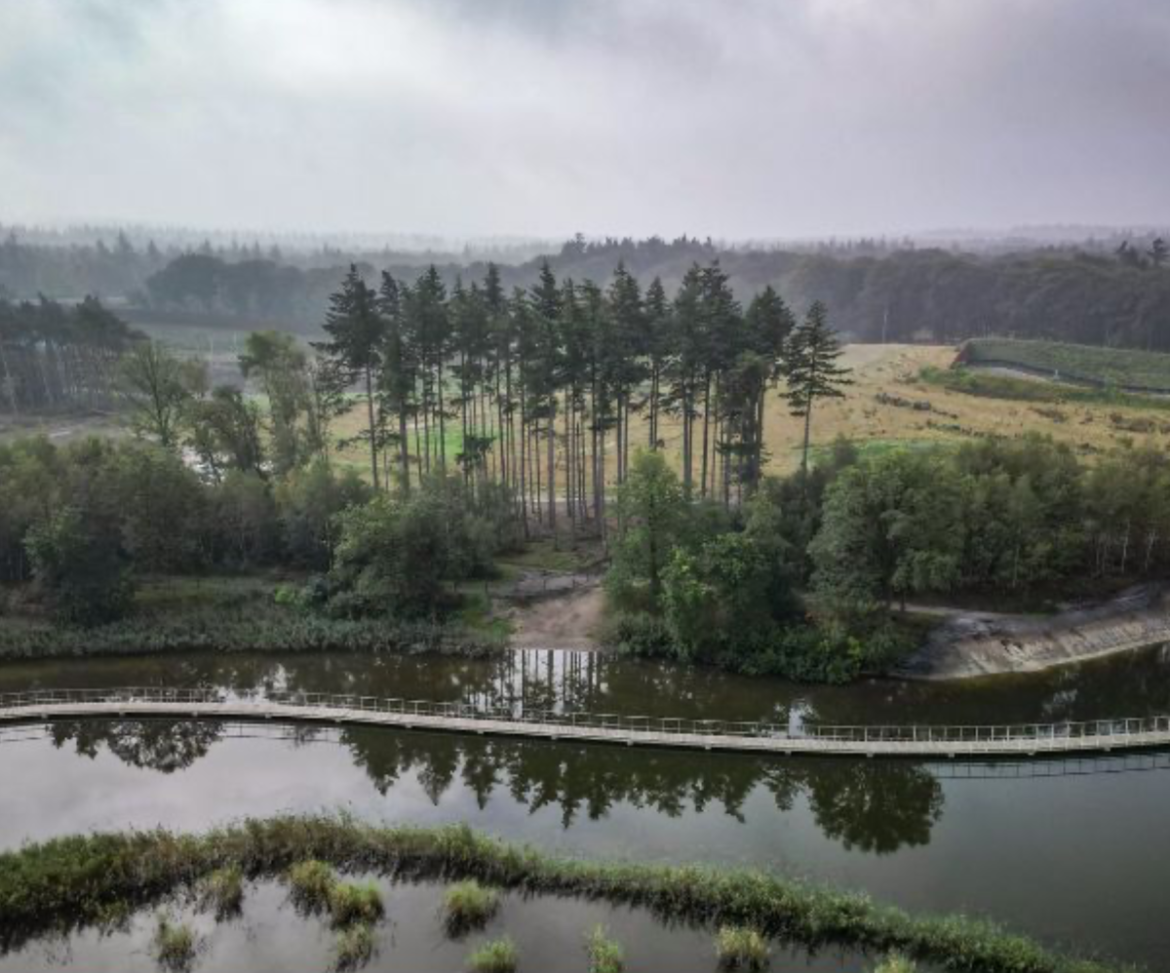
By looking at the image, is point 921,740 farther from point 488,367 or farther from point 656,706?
point 488,367

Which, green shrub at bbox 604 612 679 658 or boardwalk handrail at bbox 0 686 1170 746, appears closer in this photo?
boardwalk handrail at bbox 0 686 1170 746

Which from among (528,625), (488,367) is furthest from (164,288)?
(528,625)

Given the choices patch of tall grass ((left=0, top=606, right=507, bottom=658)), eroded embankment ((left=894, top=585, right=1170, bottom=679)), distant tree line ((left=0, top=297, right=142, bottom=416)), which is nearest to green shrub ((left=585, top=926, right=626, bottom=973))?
patch of tall grass ((left=0, top=606, right=507, bottom=658))

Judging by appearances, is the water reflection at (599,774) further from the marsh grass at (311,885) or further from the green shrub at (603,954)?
the green shrub at (603,954)

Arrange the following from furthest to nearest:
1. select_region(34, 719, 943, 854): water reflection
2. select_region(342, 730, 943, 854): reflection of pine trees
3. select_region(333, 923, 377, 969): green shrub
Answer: select_region(34, 719, 943, 854): water reflection, select_region(342, 730, 943, 854): reflection of pine trees, select_region(333, 923, 377, 969): green shrub

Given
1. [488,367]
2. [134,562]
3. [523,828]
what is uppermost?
[488,367]

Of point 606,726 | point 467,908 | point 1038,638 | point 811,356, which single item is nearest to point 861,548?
point 1038,638

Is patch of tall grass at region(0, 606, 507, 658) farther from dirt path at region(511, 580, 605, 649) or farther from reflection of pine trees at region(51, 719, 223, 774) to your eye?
reflection of pine trees at region(51, 719, 223, 774)
